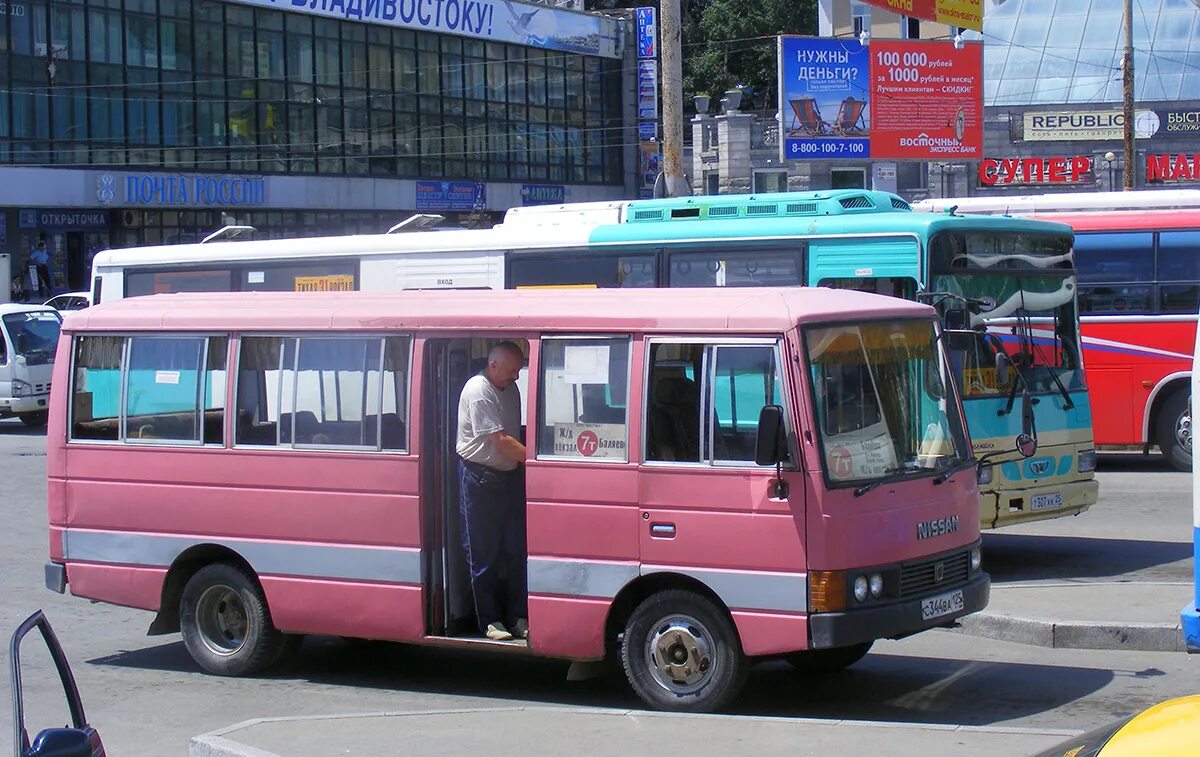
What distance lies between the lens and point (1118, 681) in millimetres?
8641

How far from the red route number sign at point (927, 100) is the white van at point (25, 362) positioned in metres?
23.1

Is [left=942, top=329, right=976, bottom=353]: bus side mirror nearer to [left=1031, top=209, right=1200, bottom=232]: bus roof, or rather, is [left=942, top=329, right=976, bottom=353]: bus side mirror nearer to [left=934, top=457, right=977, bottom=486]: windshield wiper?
[left=934, top=457, right=977, bottom=486]: windshield wiper

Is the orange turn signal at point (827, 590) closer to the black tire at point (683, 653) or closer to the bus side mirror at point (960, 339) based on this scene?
the black tire at point (683, 653)

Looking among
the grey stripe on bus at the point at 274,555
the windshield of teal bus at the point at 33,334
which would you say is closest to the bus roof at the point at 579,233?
the grey stripe on bus at the point at 274,555

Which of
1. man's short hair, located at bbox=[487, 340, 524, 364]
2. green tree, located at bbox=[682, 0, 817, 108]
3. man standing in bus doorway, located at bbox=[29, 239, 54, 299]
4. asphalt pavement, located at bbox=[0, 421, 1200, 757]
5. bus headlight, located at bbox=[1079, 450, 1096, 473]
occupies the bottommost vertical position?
asphalt pavement, located at bbox=[0, 421, 1200, 757]

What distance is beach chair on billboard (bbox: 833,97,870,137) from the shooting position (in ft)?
135

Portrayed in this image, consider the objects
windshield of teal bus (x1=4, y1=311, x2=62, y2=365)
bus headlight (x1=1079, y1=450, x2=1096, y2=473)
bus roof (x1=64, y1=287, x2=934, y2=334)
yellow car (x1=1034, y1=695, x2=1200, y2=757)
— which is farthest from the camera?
windshield of teal bus (x1=4, y1=311, x2=62, y2=365)

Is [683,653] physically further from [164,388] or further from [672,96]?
[672,96]

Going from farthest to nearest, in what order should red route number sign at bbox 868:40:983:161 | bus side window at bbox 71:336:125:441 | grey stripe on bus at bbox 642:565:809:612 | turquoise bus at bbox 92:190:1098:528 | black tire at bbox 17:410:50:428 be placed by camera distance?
red route number sign at bbox 868:40:983:161
black tire at bbox 17:410:50:428
turquoise bus at bbox 92:190:1098:528
bus side window at bbox 71:336:125:441
grey stripe on bus at bbox 642:565:809:612

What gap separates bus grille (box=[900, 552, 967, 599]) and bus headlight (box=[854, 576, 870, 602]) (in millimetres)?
275

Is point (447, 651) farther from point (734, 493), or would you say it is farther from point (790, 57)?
point (790, 57)

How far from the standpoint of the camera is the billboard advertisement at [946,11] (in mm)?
37344

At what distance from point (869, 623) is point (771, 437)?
1060 millimetres

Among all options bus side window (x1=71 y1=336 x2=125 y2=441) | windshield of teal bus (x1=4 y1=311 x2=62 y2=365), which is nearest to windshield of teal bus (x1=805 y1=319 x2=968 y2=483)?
bus side window (x1=71 y1=336 x2=125 y2=441)
